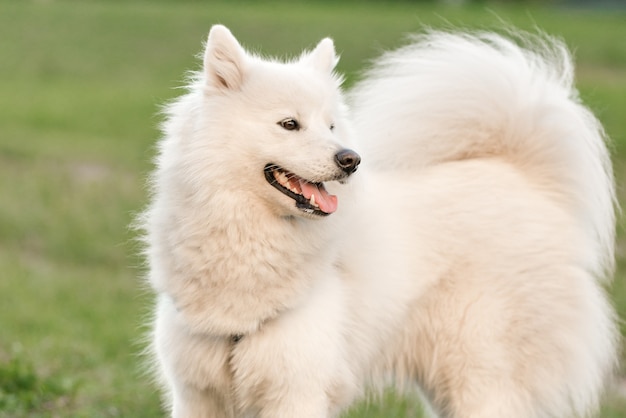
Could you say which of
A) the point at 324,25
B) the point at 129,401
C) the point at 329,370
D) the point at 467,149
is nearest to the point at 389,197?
the point at 467,149

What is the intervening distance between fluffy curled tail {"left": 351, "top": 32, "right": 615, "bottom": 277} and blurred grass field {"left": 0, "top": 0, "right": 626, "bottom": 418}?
2.86 ft

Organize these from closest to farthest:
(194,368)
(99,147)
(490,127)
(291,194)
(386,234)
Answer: (291,194) < (194,368) < (386,234) < (490,127) < (99,147)

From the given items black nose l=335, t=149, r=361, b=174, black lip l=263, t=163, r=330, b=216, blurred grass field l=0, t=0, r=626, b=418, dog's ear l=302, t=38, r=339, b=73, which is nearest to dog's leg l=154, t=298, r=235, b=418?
black lip l=263, t=163, r=330, b=216

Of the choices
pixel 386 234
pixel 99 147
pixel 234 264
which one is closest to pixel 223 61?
pixel 234 264

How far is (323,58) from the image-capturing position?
4.33 m

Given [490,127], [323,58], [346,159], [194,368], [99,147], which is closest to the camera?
[346,159]

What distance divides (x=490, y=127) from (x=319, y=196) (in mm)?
1425

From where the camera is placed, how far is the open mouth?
3.97 metres

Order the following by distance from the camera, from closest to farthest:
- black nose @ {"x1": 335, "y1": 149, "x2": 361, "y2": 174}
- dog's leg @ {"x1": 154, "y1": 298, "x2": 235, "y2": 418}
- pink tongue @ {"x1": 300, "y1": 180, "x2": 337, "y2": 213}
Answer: black nose @ {"x1": 335, "y1": 149, "x2": 361, "y2": 174} → pink tongue @ {"x1": 300, "y1": 180, "x2": 337, "y2": 213} → dog's leg @ {"x1": 154, "y1": 298, "x2": 235, "y2": 418}

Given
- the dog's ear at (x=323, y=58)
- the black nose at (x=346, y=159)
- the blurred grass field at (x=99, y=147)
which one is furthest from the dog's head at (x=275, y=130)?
the blurred grass field at (x=99, y=147)

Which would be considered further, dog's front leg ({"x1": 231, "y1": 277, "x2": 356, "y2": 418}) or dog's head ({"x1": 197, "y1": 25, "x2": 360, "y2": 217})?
dog's front leg ({"x1": 231, "y1": 277, "x2": 356, "y2": 418})

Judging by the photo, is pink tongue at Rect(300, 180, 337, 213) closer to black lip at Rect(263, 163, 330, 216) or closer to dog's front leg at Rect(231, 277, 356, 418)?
black lip at Rect(263, 163, 330, 216)

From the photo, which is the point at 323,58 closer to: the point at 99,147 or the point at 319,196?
the point at 319,196

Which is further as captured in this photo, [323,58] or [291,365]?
[323,58]
